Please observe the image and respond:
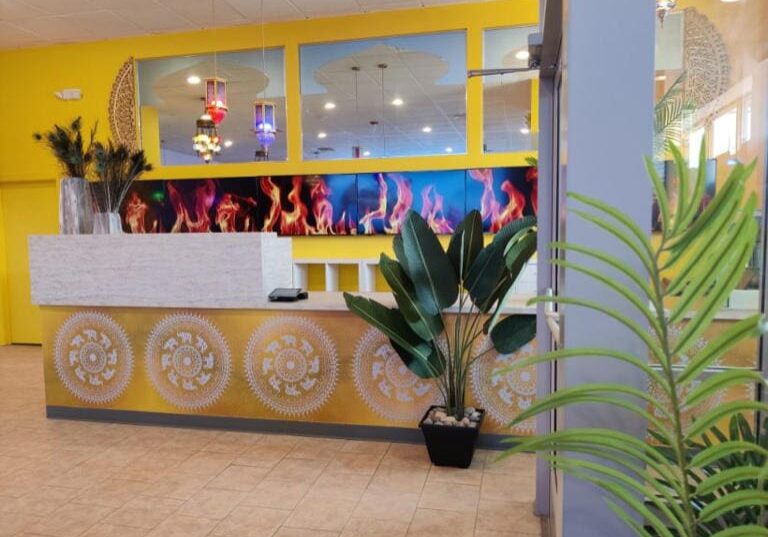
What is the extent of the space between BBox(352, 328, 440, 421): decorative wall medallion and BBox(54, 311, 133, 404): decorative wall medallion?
1768 mm

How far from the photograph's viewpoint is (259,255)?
366 cm

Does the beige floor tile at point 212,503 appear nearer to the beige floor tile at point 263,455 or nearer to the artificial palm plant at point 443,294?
the beige floor tile at point 263,455

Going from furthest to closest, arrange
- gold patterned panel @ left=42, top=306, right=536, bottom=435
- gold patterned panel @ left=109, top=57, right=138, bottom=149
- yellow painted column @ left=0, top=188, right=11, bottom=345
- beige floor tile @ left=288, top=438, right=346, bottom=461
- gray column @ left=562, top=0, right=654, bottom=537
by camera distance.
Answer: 1. yellow painted column @ left=0, top=188, right=11, bottom=345
2. gold patterned panel @ left=109, top=57, right=138, bottom=149
3. gold patterned panel @ left=42, top=306, right=536, bottom=435
4. beige floor tile @ left=288, top=438, right=346, bottom=461
5. gray column @ left=562, top=0, right=654, bottom=537

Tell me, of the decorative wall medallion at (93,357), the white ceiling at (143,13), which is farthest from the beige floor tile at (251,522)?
the white ceiling at (143,13)

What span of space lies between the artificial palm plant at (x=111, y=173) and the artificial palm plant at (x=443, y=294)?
1.93 meters

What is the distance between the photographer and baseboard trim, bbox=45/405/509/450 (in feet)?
11.7

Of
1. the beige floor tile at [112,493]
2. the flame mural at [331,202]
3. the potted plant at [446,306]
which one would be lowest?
the beige floor tile at [112,493]

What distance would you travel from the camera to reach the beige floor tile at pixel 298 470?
3092mm

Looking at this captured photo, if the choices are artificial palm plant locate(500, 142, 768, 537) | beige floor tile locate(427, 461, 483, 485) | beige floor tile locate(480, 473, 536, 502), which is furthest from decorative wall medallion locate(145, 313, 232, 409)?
artificial palm plant locate(500, 142, 768, 537)

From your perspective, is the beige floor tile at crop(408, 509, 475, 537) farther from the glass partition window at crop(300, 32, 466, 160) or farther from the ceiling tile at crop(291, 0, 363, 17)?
the ceiling tile at crop(291, 0, 363, 17)

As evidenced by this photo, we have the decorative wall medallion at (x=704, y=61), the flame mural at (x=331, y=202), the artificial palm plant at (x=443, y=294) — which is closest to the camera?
the decorative wall medallion at (x=704, y=61)

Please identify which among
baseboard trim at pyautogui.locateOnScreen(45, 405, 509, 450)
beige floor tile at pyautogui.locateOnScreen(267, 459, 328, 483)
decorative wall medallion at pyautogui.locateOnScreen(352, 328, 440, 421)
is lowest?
beige floor tile at pyautogui.locateOnScreen(267, 459, 328, 483)

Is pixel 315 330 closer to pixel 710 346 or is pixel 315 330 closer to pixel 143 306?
pixel 143 306

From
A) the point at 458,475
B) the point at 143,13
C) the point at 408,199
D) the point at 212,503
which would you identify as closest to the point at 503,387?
the point at 458,475
